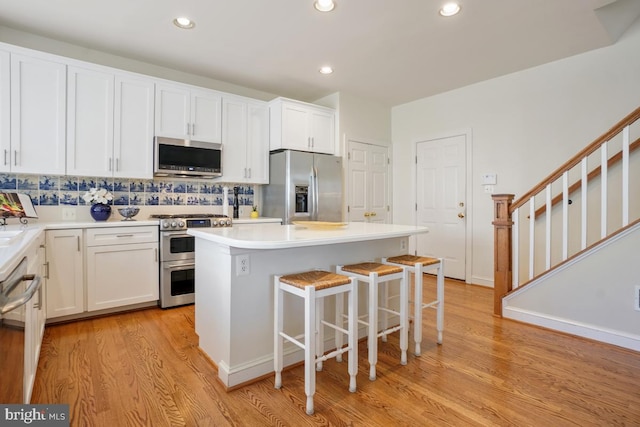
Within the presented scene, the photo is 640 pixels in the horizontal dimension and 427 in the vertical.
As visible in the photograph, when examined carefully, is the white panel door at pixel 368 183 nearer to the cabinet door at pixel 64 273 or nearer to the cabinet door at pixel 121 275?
the cabinet door at pixel 121 275

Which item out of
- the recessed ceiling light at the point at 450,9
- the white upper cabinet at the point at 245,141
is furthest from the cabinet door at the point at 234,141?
the recessed ceiling light at the point at 450,9

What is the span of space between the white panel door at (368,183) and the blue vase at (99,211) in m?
2.98

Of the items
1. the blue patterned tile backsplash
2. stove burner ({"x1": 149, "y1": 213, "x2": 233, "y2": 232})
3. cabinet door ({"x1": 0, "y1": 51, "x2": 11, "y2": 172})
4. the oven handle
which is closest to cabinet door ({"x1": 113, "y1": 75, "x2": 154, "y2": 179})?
the blue patterned tile backsplash

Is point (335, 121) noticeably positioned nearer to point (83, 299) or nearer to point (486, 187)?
point (486, 187)

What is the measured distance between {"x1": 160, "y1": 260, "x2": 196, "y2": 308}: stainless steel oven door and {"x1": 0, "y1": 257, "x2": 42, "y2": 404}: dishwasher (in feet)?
5.75

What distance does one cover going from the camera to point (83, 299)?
→ 2.93 meters

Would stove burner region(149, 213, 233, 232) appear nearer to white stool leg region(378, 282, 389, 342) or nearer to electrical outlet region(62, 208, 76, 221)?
electrical outlet region(62, 208, 76, 221)

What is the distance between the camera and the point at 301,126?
4336 millimetres

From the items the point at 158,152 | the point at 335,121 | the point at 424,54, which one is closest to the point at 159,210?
the point at 158,152

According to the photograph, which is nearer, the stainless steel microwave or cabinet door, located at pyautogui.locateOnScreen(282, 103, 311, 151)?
the stainless steel microwave

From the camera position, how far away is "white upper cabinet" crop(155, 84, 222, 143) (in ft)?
11.5

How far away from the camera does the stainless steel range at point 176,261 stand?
3.29m

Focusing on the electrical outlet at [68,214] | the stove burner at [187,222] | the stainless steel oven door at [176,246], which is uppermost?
the electrical outlet at [68,214]

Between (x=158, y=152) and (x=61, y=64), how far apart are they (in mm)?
1054
